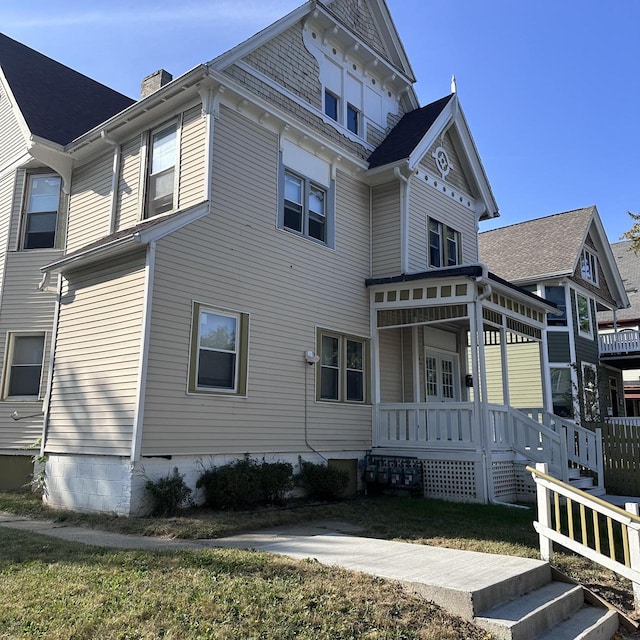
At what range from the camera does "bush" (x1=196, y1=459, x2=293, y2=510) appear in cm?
919

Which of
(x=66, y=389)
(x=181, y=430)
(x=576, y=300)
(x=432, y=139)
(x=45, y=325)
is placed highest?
(x=432, y=139)

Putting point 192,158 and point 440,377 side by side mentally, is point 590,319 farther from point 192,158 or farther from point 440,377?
point 192,158

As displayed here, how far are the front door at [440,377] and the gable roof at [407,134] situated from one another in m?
4.74

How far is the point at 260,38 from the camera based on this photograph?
11.6 meters

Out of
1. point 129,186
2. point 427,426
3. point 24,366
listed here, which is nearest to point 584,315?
point 427,426

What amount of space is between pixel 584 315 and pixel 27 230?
19.8 m

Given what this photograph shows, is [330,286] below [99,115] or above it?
below

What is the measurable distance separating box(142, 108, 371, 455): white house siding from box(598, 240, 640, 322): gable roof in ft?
73.0

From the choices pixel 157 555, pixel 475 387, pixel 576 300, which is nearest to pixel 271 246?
pixel 475 387

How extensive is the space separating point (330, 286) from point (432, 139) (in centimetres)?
489

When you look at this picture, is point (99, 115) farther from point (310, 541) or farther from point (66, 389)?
point (310, 541)

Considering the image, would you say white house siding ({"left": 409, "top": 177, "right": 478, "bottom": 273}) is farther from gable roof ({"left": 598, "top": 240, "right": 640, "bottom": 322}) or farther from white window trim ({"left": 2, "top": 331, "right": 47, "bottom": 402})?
gable roof ({"left": 598, "top": 240, "right": 640, "bottom": 322})

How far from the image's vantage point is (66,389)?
33.7ft

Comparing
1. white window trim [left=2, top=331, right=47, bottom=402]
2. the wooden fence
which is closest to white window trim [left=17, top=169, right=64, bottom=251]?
white window trim [left=2, top=331, right=47, bottom=402]
